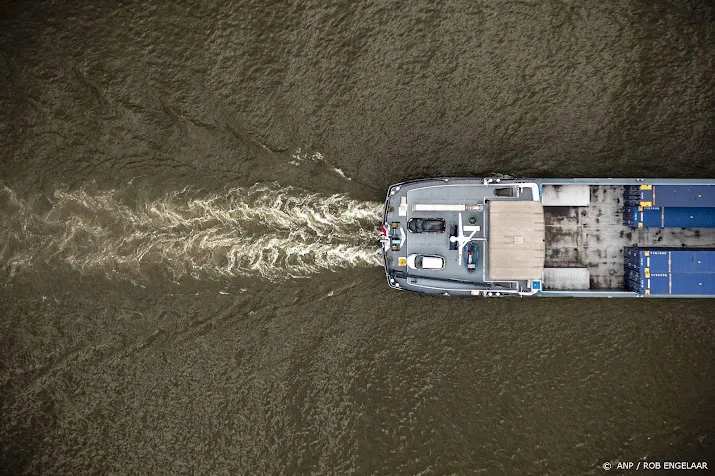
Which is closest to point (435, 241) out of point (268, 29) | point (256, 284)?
point (256, 284)

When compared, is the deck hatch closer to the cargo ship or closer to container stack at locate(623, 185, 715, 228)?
the cargo ship

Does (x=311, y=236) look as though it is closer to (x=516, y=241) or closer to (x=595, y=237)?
(x=516, y=241)

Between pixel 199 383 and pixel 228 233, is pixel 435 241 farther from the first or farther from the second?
pixel 199 383

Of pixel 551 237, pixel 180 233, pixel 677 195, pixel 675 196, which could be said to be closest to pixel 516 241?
pixel 551 237

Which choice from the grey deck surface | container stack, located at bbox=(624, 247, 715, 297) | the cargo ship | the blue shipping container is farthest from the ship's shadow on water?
the blue shipping container

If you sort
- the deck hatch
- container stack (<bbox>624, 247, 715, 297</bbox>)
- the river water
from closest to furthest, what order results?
the deck hatch → container stack (<bbox>624, 247, 715, 297</bbox>) → the river water

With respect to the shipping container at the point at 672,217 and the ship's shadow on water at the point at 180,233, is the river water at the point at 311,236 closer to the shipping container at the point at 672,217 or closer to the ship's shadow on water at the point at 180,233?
the ship's shadow on water at the point at 180,233
